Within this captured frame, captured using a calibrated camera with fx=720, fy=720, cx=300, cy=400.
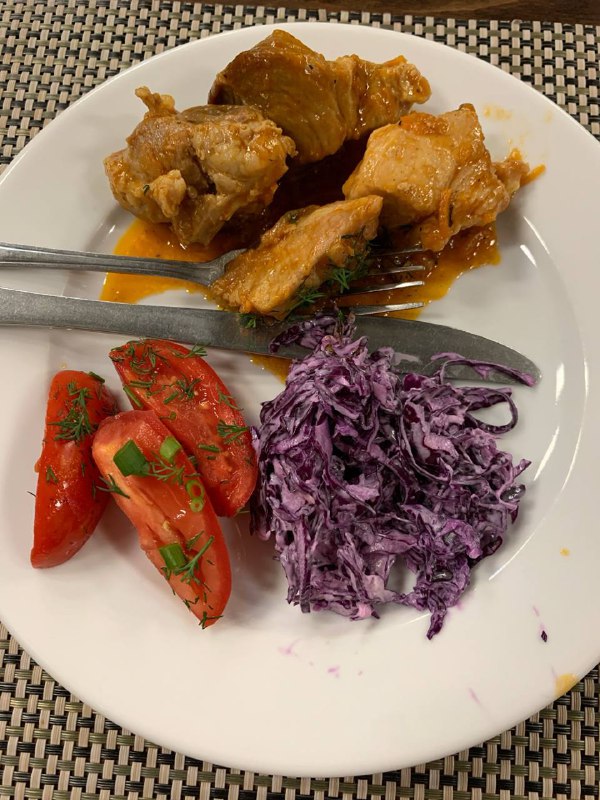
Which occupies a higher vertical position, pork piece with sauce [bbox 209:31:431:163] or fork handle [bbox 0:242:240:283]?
pork piece with sauce [bbox 209:31:431:163]

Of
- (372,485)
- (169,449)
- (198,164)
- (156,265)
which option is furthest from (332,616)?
(198,164)

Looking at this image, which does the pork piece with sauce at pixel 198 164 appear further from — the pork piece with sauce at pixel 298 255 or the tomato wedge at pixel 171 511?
the tomato wedge at pixel 171 511

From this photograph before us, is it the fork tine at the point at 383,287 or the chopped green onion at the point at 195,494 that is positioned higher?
the fork tine at the point at 383,287

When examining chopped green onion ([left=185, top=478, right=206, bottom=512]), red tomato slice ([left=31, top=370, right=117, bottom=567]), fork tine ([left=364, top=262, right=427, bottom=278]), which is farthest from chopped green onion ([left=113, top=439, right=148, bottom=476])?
fork tine ([left=364, top=262, right=427, bottom=278])

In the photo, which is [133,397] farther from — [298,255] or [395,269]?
[395,269]

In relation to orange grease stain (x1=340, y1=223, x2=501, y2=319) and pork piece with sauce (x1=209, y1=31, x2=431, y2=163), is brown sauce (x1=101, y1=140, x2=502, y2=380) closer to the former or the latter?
orange grease stain (x1=340, y1=223, x2=501, y2=319)

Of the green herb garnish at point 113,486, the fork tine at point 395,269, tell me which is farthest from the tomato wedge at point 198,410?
the fork tine at point 395,269
